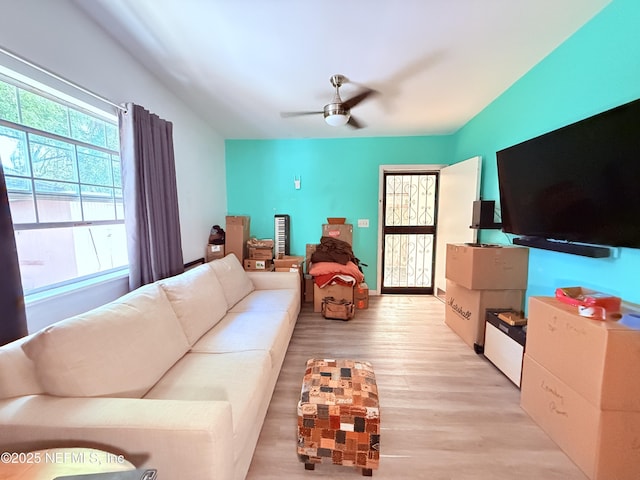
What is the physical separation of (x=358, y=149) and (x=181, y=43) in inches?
103

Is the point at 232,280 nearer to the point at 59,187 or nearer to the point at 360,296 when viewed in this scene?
the point at 59,187

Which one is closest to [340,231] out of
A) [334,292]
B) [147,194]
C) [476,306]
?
[334,292]

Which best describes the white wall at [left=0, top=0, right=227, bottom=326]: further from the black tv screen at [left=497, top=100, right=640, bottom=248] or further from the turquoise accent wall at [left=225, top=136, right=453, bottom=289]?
the black tv screen at [left=497, top=100, right=640, bottom=248]

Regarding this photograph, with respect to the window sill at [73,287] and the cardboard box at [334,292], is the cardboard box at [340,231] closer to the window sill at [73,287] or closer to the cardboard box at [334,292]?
the cardboard box at [334,292]

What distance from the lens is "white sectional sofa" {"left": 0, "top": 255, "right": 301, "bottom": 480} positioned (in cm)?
84

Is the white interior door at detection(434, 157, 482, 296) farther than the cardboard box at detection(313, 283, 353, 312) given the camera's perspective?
No

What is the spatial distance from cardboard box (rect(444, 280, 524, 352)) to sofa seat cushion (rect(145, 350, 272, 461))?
198cm

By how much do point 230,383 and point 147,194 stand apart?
154 cm

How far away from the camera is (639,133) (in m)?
1.13

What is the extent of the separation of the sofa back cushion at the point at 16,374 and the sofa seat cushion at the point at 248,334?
70 cm

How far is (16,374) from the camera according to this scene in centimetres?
97

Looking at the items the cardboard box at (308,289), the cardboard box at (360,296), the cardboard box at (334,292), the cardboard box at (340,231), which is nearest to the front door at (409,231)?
the cardboard box at (340,231)

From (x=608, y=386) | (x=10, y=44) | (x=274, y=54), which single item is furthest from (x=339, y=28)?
(x=608, y=386)

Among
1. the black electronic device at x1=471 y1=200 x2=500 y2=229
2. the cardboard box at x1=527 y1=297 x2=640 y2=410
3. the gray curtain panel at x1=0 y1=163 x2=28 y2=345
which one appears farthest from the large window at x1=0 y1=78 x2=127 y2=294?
the black electronic device at x1=471 y1=200 x2=500 y2=229
